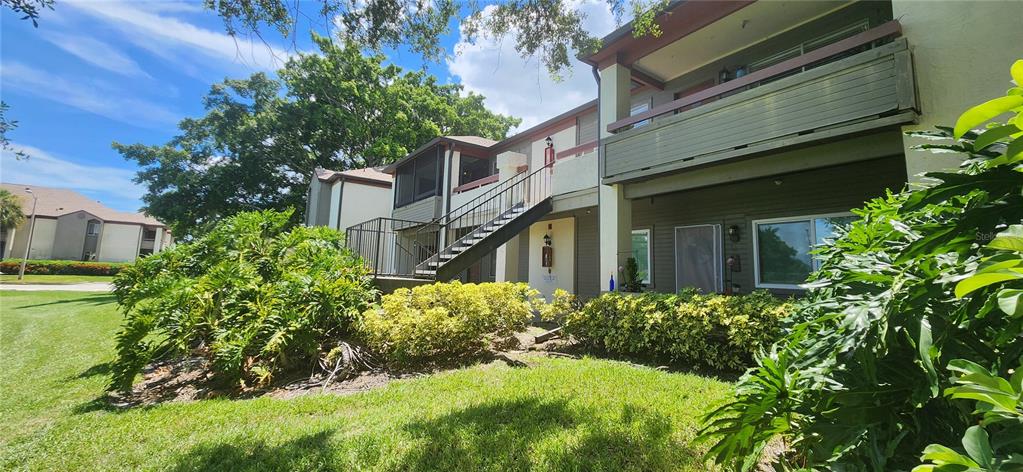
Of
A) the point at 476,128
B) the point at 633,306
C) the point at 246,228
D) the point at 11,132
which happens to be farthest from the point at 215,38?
the point at 476,128

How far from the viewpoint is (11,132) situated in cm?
496

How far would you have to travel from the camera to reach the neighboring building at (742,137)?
4699 millimetres

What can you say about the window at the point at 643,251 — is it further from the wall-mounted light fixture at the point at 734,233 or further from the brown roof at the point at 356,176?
the brown roof at the point at 356,176

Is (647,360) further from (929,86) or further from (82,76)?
(82,76)

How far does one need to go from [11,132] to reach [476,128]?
2587 centimetres

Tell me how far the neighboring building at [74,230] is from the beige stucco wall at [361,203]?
1174 inches

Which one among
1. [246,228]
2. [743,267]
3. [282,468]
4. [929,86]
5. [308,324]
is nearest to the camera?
[282,468]

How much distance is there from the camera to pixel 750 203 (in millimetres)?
7910

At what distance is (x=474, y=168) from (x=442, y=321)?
10.7m

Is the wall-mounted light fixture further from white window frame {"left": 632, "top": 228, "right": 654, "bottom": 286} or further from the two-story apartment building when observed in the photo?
white window frame {"left": 632, "top": 228, "right": 654, "bottom": 286}

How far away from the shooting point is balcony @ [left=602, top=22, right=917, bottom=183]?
4.78 metres

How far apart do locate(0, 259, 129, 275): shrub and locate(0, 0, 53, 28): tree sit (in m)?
36.3

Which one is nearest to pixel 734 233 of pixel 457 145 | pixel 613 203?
pixel 613 203

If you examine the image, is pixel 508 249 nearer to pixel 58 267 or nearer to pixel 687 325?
pixel 687 325
